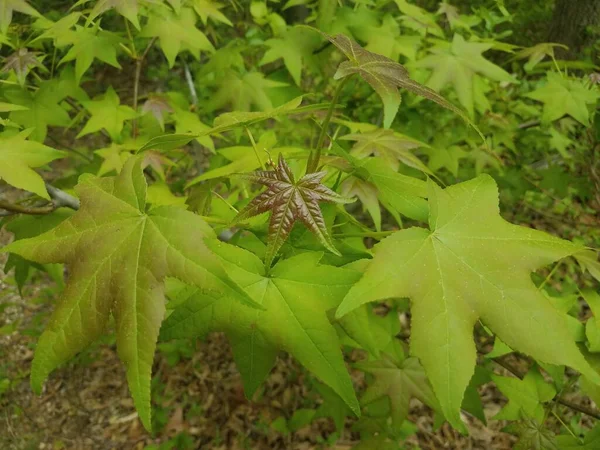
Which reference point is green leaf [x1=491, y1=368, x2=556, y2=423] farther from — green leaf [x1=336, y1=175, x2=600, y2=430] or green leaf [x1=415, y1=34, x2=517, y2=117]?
green leaf [x1=415, y1=34, x2=517, y2=117]

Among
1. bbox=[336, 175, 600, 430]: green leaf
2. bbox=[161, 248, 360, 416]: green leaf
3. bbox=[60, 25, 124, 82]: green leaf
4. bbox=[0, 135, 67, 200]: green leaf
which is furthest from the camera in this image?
bbox=[60, 25, 124, 82]: green leaf

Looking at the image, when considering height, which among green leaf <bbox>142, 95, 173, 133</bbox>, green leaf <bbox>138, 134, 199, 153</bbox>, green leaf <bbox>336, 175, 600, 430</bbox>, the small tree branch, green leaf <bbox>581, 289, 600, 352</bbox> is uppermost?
green leaf <bbox>138, 134, 199, 153</bbox>

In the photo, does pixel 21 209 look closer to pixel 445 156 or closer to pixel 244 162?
pixel 244 162

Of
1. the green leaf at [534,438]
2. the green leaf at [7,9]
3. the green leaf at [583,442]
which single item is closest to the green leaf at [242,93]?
the green leaf at [7,9]

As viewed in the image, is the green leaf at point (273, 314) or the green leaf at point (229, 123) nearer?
the green leaf at point (273, 314)

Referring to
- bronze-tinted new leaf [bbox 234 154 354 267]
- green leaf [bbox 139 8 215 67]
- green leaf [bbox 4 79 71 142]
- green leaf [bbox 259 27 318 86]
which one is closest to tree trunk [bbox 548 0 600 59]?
green leaf [bbox 259 27 318 86]

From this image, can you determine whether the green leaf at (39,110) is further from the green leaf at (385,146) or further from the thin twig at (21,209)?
the green leaf at (385,146)
